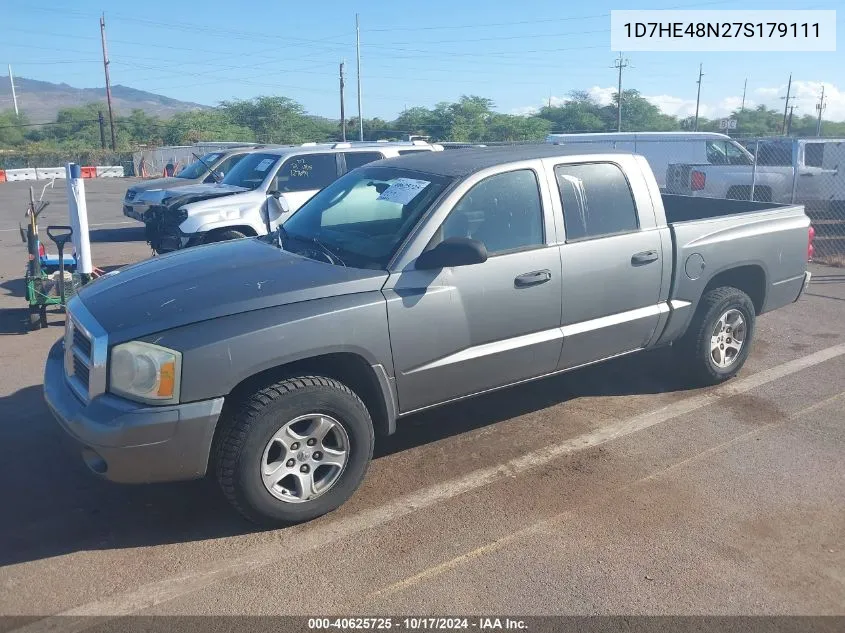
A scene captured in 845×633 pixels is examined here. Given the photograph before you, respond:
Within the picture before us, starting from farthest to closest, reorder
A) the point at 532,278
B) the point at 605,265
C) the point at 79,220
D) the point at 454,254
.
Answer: the point at 79,220, the point at 605,265, the point at 532,278, the point at 454,254

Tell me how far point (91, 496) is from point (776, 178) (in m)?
14.3

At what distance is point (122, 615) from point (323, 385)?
1340 mm

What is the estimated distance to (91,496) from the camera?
4.16m

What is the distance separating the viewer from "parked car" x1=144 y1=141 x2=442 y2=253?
380 inches

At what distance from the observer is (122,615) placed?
10.4 feet

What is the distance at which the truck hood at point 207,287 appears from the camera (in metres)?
3.63

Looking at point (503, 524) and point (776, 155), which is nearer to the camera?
point (503, 524)

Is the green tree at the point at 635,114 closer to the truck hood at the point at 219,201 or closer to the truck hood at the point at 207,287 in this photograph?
the truck hood at the point at 219,201

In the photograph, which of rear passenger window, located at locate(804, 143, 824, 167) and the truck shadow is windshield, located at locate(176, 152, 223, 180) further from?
rear passenger window, located at locate(804, 143, 824, 167)

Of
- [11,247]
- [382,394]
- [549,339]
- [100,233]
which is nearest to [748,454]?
[549,339]

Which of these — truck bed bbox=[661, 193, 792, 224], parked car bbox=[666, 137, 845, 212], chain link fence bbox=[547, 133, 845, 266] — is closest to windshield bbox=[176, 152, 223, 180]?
chain link fence bbox=[547, 133, 845, 266]

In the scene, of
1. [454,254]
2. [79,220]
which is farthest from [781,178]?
[454,254]

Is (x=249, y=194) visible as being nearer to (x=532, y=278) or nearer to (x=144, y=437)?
(x=532, y=278)

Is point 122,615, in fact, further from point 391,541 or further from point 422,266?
point 422,266
